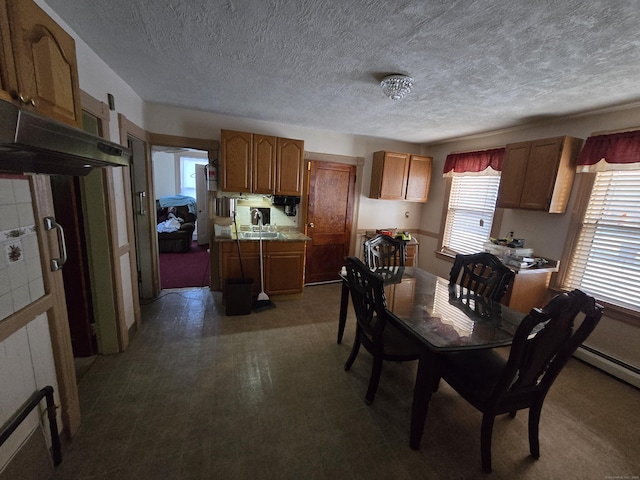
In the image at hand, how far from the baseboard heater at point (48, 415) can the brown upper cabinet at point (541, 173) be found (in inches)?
158

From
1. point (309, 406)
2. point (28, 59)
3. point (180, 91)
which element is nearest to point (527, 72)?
point (28, 59)

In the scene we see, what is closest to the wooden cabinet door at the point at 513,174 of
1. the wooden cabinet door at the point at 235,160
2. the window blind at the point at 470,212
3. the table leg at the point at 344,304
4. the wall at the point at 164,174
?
the window blind at the point at 470,212

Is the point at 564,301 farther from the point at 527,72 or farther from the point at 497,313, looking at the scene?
the point at 527,72

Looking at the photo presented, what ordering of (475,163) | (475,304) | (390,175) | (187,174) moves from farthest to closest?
(187,174) → (390,175) → (475,163) → (475,304)

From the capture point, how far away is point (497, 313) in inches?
69.7

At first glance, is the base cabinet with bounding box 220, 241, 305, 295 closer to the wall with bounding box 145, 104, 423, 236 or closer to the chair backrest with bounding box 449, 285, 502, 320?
the wall with bounding box 145, 104, 423, 236

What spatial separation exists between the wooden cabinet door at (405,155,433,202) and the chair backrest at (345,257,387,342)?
273cm

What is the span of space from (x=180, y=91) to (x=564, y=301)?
3.35 m

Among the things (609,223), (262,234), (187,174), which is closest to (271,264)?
(262,234)

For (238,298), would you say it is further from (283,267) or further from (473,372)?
(473,372)

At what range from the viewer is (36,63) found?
95cm

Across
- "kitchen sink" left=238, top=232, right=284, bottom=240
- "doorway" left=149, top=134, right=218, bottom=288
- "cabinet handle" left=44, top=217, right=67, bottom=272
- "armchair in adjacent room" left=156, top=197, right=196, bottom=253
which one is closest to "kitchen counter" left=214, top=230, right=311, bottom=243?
"kitchen sink" left=238, top=232, right=284, bottom=240

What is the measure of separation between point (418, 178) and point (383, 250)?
1.88 m

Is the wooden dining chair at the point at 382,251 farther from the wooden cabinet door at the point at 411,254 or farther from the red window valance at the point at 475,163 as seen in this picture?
the red window valance at the point at 475,163
